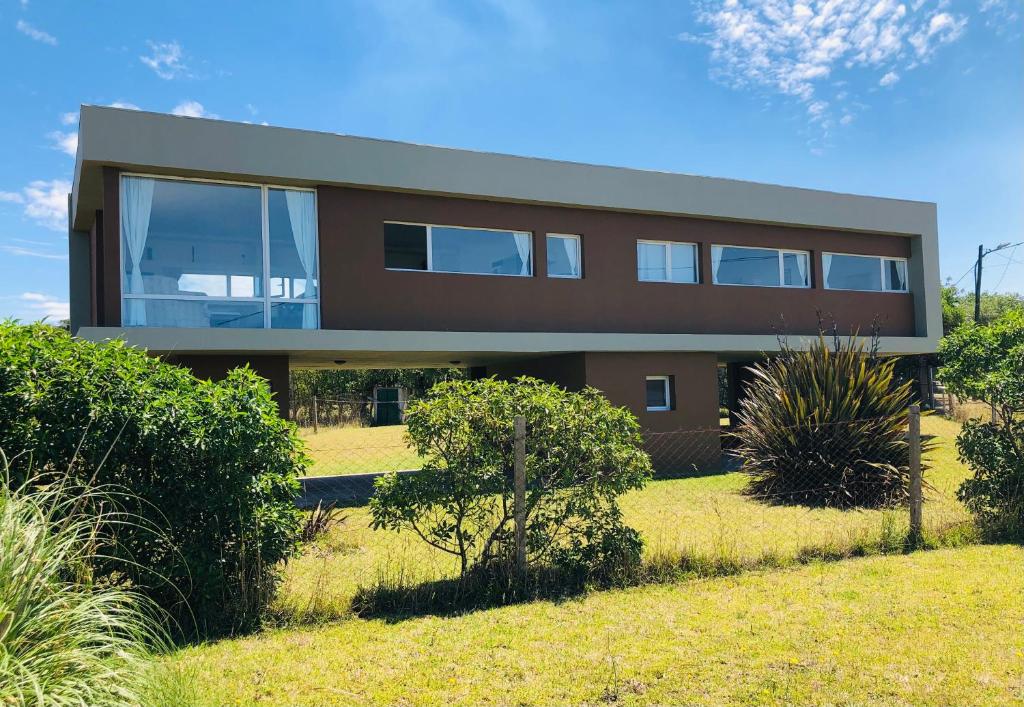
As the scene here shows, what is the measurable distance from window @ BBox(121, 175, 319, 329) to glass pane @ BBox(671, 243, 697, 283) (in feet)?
26.0

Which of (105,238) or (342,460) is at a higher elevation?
(105,238)

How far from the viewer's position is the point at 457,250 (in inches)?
574

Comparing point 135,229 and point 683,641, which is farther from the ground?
point 135,229

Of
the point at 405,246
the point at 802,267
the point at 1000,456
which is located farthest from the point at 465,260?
the point at 1000,456

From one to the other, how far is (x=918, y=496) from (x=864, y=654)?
3656mm

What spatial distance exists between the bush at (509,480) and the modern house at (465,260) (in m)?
6.57

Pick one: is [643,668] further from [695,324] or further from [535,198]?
[695,324]

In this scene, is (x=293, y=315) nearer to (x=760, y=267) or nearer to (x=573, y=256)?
(x=573, y=256)

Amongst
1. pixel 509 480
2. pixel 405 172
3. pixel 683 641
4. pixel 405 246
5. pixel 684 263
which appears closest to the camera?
pixel 683 641

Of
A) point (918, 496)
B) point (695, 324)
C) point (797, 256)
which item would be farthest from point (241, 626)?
point (797, 256)

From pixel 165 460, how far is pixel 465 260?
9467 mm

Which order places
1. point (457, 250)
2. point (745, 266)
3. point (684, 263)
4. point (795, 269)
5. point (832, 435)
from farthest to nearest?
point (795, 269)
point (745, 266)
point (684, 263)
point (457, 250)
point (832, 435)

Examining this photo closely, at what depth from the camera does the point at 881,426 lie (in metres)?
11.9

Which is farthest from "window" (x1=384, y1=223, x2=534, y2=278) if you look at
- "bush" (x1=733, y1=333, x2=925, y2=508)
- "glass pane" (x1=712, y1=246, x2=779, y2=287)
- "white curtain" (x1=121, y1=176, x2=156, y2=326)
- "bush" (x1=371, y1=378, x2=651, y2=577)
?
"bush" (x1=371, y1=378, x2=651, y2=577)
